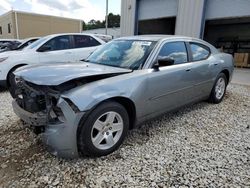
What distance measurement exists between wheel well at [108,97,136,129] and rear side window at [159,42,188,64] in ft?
3.23

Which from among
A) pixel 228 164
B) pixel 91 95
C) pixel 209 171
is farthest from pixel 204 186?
pixel 91 95

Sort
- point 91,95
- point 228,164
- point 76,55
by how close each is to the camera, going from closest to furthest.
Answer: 1. point 91,95
2. point 228,164
3. point 76,55

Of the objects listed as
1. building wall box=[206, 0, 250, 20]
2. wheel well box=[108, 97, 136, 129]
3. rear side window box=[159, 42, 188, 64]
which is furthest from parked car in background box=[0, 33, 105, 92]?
building wall box=[206, 0, 250, 20]

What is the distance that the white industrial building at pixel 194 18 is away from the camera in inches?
434

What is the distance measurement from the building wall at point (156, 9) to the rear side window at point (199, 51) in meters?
9.34

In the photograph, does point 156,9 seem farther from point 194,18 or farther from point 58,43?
point 58,43

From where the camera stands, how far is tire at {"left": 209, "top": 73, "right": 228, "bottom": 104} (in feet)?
15.5

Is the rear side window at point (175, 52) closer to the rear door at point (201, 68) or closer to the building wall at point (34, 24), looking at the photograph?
the rear door at point (201, 68)

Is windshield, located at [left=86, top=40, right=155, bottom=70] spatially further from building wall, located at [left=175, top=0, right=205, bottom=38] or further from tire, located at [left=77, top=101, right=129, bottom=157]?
building wall, located at [left=175, top=0, right=205, bottom=38]

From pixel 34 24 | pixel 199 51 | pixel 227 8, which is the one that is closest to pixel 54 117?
pixel 199 51

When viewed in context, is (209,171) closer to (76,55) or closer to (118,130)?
(118,130)

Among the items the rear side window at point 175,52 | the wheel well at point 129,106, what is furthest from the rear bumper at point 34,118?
the rear side window at point 175,52

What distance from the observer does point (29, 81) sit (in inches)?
101

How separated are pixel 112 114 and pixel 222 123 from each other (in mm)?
2272
